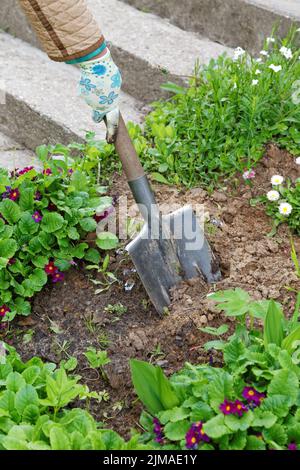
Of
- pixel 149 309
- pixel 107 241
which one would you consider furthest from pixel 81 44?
pixel 149 309

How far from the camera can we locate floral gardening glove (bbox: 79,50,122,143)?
2.57 meters

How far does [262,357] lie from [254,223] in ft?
3.35

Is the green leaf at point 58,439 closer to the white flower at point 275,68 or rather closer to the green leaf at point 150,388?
the green leaf at point 150,388

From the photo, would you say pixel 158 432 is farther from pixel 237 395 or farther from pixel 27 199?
pixel 27 199

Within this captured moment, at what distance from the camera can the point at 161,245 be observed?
9.50ft

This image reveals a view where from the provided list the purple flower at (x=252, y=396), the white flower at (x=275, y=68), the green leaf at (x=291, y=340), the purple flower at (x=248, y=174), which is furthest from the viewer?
the white flower at (x=275, y=68)

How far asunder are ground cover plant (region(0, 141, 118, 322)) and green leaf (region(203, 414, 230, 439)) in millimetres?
1012

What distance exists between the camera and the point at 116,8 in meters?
4.47

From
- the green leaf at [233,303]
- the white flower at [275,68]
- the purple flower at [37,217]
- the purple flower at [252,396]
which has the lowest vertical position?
the purple flower at [37,217]

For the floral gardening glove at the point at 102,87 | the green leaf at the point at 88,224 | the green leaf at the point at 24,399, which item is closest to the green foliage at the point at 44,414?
the green leaf at the point at 24,399

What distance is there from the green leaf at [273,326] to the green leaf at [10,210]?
112 cm

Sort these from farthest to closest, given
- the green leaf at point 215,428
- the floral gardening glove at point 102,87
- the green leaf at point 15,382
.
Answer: the floral gardening glove at point 102,87
the green leaf at point 15,382
the green leaf at point 215,428

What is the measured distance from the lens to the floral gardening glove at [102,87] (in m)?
2.57

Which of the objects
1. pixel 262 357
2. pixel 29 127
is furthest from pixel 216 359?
pixel 29 127
